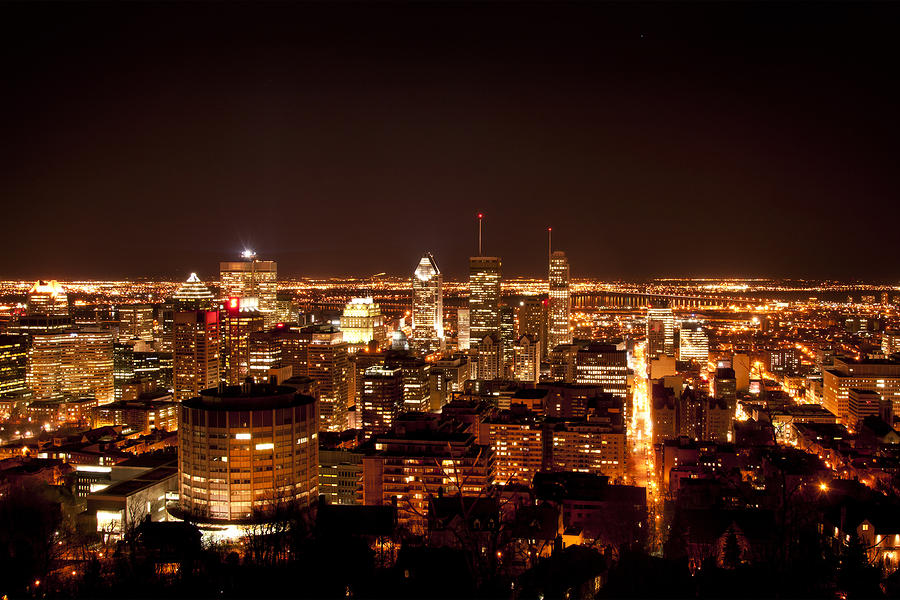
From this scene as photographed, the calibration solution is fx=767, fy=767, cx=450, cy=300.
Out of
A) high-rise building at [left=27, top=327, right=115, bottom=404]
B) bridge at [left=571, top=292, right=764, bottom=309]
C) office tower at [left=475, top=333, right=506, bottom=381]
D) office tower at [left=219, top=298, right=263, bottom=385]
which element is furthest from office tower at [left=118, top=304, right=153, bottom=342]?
bridge at [left=571, top=292, right=764, bottom=309]

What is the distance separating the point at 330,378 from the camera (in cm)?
2622

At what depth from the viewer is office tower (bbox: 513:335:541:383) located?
34.4 meters

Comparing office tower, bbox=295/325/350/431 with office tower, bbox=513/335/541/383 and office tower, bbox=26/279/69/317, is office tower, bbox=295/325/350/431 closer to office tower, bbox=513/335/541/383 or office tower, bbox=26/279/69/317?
office tower, bbox=513/335/541/383

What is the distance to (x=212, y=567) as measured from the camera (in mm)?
7668

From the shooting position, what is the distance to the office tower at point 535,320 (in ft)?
139

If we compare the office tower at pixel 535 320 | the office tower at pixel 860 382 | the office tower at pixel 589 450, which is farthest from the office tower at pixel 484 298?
the office tower at pixel 589 450

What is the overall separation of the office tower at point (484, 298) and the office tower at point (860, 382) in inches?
709

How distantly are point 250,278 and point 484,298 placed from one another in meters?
15.4

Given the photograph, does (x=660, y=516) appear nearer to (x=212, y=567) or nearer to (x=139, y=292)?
(x=212, y=567)

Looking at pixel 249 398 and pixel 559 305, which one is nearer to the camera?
pixel 249 398

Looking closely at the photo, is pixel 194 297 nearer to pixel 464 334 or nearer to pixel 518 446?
pixel 464 334

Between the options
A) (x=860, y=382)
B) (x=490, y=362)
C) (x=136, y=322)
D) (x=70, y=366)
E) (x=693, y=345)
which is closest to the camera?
(x=860, y=382)

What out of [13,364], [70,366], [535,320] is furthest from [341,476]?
[535,320]

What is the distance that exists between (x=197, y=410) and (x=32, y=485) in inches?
173
